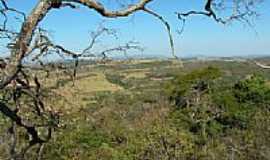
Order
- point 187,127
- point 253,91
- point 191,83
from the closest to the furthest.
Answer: point 187,127
point 191,83
point 253,91

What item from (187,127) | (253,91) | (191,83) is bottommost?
(187,127)

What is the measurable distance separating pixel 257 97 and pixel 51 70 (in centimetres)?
2743

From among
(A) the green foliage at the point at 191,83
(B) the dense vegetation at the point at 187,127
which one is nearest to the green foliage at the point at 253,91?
(B) the dense vegetation at the point at 187,127

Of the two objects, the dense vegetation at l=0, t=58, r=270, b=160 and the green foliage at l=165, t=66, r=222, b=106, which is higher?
the green foliage at l=165, t=66, r=222, b=106

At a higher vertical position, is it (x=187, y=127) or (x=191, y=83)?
(x=191, y=83)

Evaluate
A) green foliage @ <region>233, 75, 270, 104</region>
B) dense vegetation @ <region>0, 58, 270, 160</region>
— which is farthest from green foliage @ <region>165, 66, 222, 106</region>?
green foliage @ <region>233, 75, 270, 104</region>

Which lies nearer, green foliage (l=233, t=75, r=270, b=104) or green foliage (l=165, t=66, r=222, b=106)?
green foliage (l=165, t=66, r=222, b=106)

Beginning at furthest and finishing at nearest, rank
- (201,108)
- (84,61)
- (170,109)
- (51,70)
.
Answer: (170,109) → (201,108) → (51,70) → (84,61)

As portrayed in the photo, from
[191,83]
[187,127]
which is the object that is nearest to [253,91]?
[191,83]

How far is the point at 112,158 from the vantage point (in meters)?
17.6


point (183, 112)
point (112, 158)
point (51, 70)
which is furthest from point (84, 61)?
point (183, 112)

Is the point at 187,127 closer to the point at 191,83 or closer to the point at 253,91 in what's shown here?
the point at 191,83

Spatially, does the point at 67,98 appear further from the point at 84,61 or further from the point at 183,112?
the point at 183,112

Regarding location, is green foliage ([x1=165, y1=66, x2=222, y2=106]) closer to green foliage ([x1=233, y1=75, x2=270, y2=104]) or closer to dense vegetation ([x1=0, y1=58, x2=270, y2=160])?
dense vegetation ([x1=0, y1=58, x2=270, y2=160])
